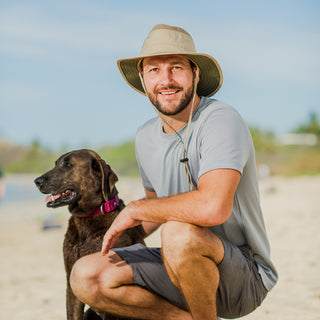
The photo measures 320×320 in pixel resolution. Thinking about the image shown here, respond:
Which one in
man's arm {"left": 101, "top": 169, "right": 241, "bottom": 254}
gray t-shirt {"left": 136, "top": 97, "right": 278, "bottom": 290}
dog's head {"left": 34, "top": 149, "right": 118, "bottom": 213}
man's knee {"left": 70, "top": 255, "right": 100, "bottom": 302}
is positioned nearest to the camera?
man's arm {"left": 101, "top": 169, "right": 241, "bottom": 254}

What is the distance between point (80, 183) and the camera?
3160 millimetres

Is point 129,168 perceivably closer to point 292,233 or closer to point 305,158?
point 305,158

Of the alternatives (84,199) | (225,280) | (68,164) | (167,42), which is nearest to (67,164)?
(68,164)

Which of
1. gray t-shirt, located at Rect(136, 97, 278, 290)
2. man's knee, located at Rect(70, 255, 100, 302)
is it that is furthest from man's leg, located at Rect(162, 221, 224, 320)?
man's knee, located at Rect(70, 255, 100, 302)

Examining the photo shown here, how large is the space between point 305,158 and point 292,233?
3119 cm

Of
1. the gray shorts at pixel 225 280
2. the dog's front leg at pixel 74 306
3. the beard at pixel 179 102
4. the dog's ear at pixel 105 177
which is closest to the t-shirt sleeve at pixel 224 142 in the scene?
the beard at pixel 179 102

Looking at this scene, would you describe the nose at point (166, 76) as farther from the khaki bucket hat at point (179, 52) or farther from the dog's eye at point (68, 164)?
the dog's eye at point (68, 164)

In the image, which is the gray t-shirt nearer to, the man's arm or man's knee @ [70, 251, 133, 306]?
the man's arm

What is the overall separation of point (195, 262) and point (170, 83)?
115cm

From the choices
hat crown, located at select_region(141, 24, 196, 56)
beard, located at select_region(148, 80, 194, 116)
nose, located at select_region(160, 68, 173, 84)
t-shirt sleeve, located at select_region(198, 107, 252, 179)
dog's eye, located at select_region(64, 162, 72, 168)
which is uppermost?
hat crown, located at select_region(141, 24, 196, 56)

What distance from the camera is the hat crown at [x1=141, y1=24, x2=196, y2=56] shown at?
113 inches

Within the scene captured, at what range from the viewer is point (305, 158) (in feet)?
125

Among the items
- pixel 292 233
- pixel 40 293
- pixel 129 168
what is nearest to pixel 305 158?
pixel 129 168

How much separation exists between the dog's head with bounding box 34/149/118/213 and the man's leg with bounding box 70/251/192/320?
1.58 feet
